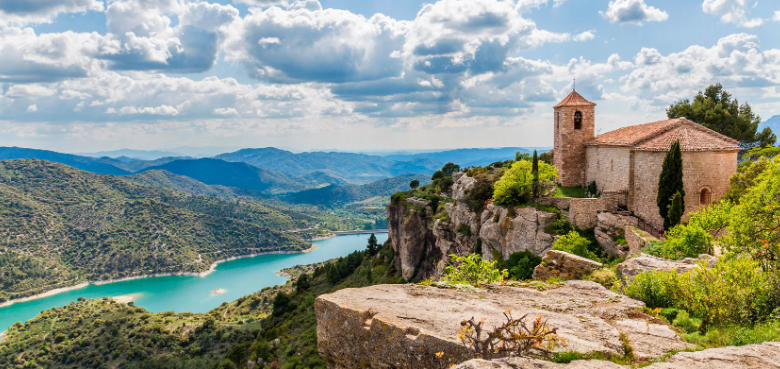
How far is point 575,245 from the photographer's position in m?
24.4

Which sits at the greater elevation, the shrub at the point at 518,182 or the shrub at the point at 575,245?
the shrub at the point at 518,182

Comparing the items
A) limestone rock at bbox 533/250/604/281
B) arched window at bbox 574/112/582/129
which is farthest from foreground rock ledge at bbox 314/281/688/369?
arched window at bbox 574/112/582/129

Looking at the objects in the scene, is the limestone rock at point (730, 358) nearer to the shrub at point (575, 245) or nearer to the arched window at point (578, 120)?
the shrub at point (575, 245)

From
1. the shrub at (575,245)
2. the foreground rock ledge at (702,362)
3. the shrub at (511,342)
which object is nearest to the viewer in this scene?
the foreground rock ledge at (702,362)

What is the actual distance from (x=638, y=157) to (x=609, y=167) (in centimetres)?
350

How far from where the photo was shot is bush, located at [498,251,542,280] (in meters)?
27.6

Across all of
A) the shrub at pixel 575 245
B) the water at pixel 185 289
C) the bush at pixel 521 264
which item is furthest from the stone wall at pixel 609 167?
the water at pixel 185 289

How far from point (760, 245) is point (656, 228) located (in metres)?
15.6

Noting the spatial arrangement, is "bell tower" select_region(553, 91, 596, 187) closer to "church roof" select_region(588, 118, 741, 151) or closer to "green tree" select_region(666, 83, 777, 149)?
"church roof" select_region(588, 118, 741, 151)

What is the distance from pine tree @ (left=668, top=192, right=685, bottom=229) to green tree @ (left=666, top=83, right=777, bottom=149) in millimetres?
22717

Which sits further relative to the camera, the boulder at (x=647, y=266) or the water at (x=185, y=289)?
the water at (x=185, y=289)

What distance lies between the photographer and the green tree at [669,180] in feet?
79.9

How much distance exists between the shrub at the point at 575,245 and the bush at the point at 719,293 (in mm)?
13605

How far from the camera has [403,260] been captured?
61.0 metres
